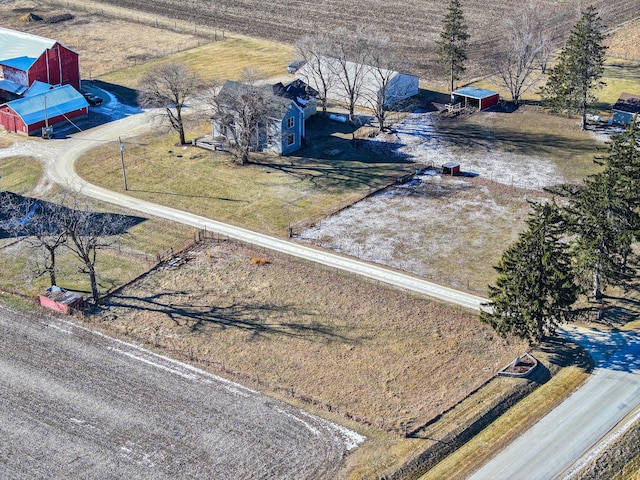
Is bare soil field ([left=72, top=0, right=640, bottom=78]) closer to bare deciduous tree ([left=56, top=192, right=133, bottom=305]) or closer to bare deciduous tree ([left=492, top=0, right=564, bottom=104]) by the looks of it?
bare deciduous tree ([left=492, top=0, right=564, bottom=104])

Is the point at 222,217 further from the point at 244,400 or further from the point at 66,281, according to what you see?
the point at 244,400

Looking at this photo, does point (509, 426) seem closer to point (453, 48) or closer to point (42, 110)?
point (453, 48)

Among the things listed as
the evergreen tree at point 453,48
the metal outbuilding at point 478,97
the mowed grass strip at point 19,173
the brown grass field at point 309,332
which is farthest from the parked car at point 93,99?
the metal outbuilding at point 478,97

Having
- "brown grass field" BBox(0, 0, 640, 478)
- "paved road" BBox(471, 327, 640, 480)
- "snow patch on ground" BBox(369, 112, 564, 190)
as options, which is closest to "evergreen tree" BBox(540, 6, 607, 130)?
"snow patch on ground" BBox(369, 112, 564, 190)

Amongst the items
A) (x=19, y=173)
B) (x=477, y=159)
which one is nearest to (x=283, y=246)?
(x=477, y=159)

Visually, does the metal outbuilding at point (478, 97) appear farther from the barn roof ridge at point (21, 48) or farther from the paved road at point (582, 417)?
the barn roof ridge at point (21, 48)
